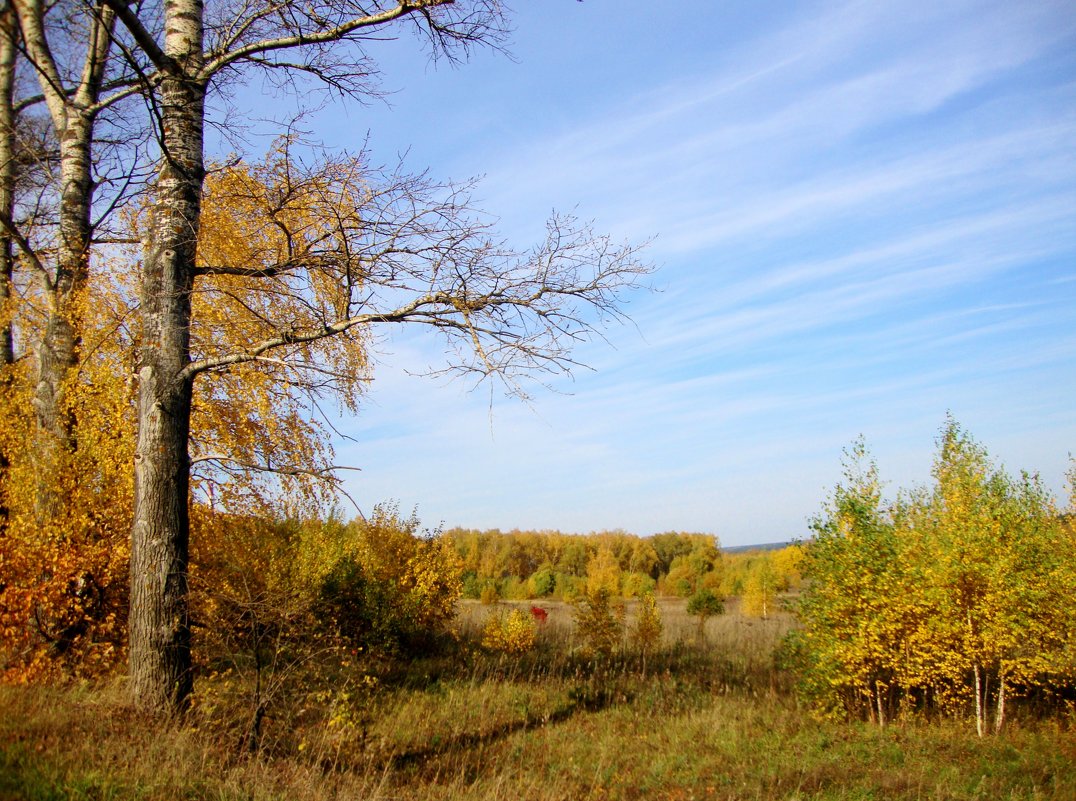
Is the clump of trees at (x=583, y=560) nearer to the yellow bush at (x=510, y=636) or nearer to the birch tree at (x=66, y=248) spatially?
the yellow bush at (x=510, y=636)

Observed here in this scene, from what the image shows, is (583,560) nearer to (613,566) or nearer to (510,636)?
(613,566)

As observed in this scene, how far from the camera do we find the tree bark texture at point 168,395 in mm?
5242

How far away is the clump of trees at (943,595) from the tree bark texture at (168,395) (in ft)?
37.7

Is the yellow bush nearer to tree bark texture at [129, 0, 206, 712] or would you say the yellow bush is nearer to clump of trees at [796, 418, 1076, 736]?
clump of trees at [796, 418, 1076, 736]

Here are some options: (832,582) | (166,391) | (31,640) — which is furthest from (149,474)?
(832,582)

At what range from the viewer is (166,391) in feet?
18.3

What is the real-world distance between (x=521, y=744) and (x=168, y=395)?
287 inches

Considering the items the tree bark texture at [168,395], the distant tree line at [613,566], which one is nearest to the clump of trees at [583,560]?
the distant tree line at [613,566]

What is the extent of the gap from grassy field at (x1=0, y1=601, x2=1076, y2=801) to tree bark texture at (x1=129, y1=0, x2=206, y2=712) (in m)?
0.55

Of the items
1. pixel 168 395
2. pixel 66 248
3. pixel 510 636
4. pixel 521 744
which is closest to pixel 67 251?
pixel 66 248

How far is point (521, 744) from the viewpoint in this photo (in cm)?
988

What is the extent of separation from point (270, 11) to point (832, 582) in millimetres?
12931

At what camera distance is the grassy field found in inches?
176

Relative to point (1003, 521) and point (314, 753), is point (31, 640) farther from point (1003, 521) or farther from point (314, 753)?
point (1003, 521)
